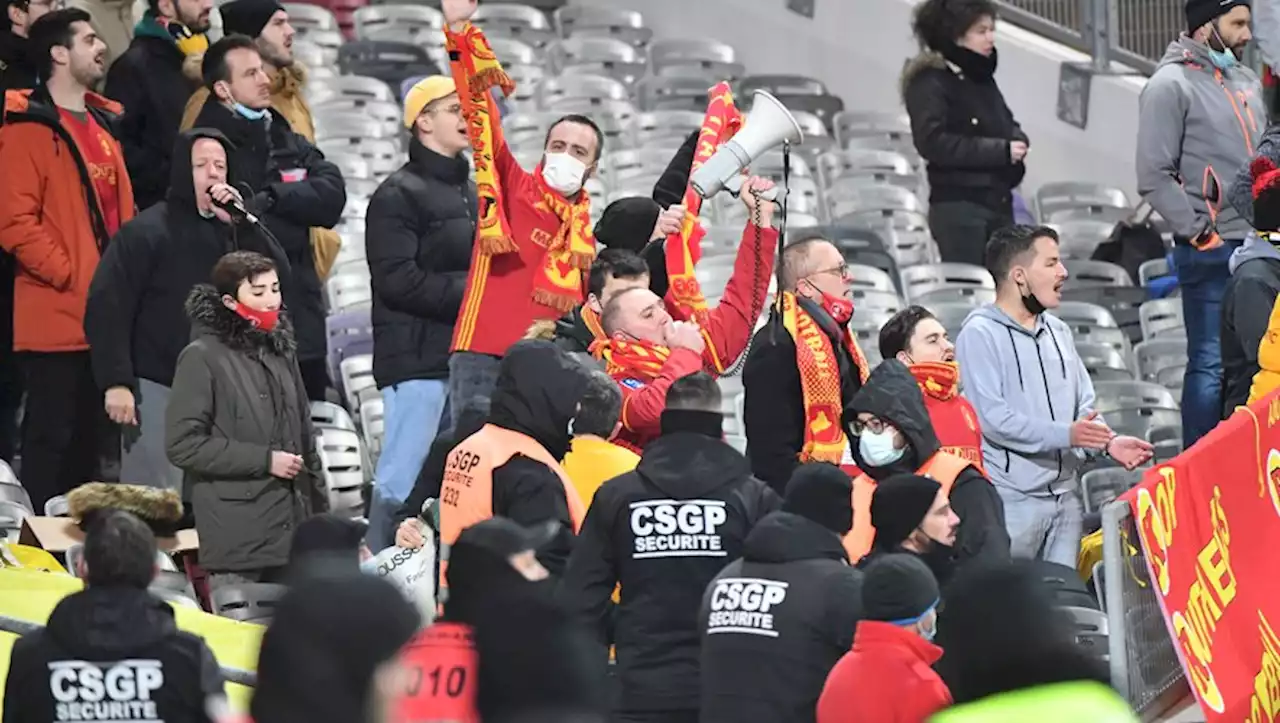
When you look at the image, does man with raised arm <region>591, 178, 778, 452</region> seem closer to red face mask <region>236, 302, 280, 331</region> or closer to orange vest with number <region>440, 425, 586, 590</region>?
orange vest with number <region>440, 425, 586, 590</region>

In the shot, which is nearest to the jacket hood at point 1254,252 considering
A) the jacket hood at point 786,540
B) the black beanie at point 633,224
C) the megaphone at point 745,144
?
the megaphone at point 745,144

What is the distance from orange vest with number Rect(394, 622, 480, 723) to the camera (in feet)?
20.8

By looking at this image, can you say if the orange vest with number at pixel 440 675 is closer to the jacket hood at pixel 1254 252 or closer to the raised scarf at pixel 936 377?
the raised scarf at pixel 936 377

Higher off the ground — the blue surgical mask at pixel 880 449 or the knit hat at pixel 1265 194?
the knit hat at pixel 1265 194

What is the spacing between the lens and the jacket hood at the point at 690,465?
303 inches

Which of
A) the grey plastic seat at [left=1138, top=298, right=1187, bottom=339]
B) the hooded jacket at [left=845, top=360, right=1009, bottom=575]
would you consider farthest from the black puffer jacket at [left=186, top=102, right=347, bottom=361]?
the grey plastic seat at [left=1138, top=298, right=1187, bottom=339]

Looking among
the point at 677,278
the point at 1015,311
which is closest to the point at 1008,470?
the point at 1015,311

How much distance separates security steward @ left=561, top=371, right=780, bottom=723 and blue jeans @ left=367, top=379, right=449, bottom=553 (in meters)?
2.57

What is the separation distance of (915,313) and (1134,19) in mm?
6834

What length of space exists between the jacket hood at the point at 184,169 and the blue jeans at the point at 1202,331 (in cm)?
399

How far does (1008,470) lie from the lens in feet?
33.6

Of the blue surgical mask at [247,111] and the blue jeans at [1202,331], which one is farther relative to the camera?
the blue jeans at [1202,331]

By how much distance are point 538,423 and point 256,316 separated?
7.09 feet

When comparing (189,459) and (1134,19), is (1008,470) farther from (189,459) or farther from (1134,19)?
(1134,19)
